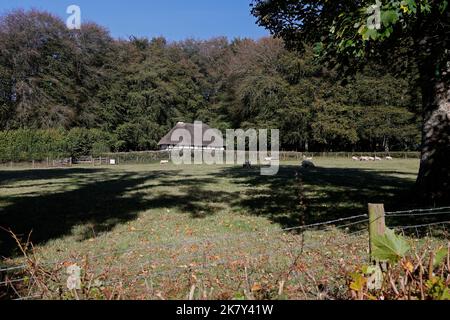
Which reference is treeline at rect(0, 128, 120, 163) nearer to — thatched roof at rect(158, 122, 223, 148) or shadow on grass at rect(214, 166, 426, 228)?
thatched roof at rect(158, 122, 223, 148)

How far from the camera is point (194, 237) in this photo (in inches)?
392

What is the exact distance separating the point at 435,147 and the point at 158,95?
198 ft

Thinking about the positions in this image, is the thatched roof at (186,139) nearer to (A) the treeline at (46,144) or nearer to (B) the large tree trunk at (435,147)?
(A) the treeline at (46,144)

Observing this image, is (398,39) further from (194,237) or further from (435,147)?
(194,237)

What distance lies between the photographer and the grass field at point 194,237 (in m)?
5.38

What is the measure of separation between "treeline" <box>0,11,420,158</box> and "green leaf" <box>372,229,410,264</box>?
5410cm

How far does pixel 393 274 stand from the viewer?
3.15 metres

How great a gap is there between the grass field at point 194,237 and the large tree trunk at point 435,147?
3.70 feet

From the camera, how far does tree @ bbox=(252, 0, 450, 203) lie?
7.19 meters

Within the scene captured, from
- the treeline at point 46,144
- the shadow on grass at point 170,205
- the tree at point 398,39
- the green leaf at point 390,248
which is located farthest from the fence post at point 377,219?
the treeline at point 46,144

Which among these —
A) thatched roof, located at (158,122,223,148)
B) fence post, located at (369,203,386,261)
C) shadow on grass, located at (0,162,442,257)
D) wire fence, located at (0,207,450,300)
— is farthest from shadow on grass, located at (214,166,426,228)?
thatched roof, located at (158,122,223,148)

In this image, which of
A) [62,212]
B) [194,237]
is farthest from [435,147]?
[62,212]

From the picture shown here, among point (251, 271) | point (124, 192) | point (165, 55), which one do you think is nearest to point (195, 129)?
point (165, 55)

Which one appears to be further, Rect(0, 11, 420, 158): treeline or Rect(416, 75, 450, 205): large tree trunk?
Rect(0, 11, 420, 158): treeline
